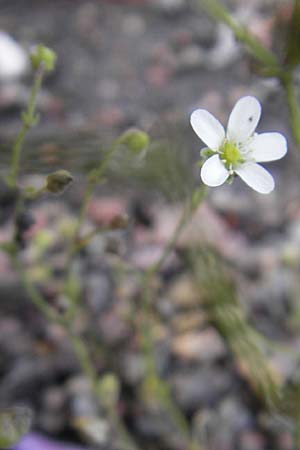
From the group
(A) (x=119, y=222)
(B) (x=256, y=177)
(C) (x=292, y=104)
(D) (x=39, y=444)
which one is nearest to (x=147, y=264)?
(D) (x=39, y=444)

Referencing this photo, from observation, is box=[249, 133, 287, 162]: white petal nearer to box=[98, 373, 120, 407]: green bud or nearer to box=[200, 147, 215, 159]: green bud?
box=[200, 147, 215, 159]: green bud

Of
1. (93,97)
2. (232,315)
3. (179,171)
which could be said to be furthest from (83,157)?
(93,97)

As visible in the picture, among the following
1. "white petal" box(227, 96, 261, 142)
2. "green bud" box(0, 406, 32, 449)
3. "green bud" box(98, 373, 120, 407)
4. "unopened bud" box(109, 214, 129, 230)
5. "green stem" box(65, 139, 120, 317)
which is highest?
"green stem" box(65, 139, 120, 317)

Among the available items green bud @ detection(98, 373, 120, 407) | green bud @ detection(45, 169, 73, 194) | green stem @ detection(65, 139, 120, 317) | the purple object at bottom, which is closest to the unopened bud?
green stem @ detection(65, 139, 120, 317)

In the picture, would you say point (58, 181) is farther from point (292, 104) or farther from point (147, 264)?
point (147, 264)

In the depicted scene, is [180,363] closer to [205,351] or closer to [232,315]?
[205,351]

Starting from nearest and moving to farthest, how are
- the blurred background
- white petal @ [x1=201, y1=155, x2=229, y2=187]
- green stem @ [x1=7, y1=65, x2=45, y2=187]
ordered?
white petal @ [x1=201, y1=155, x2=229, y2=187], green stem @ [x1=7, y1=65, x2=45, y2=187], the blurred background
